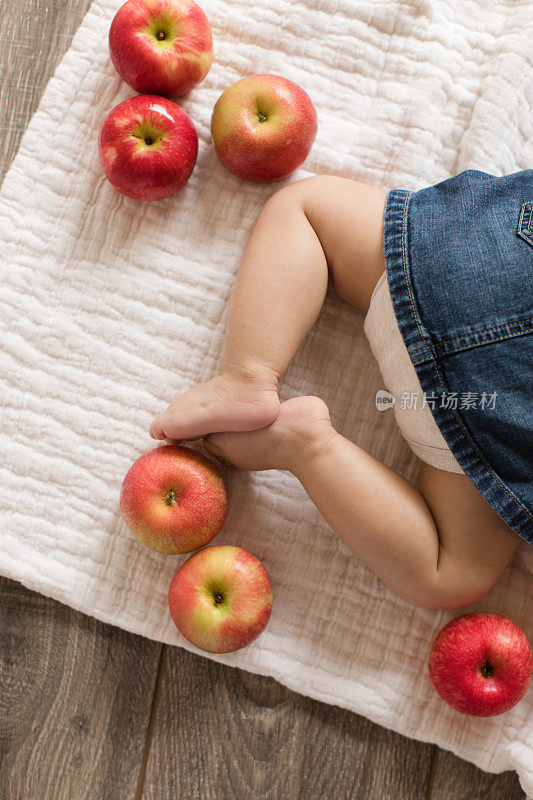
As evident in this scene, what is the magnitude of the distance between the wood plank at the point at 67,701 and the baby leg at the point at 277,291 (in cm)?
30

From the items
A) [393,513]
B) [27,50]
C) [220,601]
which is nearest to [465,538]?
[393,513]

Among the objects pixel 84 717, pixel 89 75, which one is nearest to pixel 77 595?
pixel 84 717

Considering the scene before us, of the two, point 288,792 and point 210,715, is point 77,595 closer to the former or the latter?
point 210,715

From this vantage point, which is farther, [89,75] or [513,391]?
[89,75]

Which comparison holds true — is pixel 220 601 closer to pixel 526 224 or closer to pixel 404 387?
pixel 404 387

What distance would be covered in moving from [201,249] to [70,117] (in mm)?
261

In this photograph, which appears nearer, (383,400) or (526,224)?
(526,224)

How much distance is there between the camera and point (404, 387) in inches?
29.7

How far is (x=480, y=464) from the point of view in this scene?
71 centimetres

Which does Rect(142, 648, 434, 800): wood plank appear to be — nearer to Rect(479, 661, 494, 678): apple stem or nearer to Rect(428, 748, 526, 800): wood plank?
Rect(428, 748, 526, 800): wood plank

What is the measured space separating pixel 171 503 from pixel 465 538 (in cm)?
36

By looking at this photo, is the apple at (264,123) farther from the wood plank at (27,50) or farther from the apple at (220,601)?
the apple at (220,601)

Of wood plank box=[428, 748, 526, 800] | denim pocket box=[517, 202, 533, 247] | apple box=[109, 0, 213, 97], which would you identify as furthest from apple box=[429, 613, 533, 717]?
apple box=[109, 0, 213, 97]

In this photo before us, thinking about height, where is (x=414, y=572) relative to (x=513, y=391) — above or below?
below
